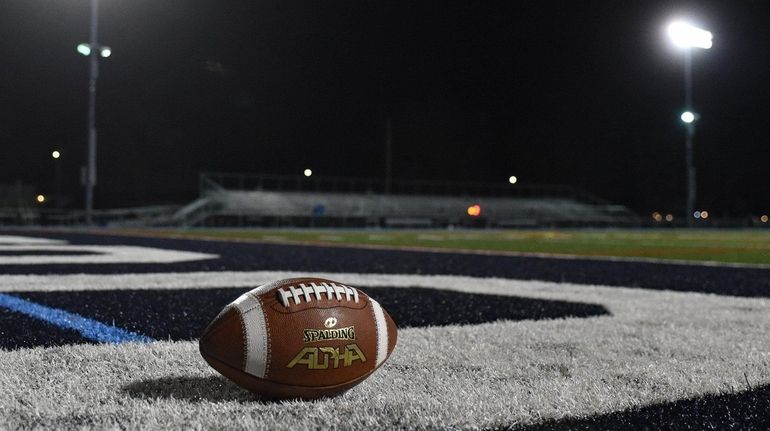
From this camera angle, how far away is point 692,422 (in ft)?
7.39

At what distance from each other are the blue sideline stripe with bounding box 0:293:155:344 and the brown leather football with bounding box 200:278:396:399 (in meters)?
1.30

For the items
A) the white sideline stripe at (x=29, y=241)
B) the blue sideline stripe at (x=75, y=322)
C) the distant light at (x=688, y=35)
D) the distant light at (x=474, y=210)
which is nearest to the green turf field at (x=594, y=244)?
the white sideline stripe at (x=29, y=241)

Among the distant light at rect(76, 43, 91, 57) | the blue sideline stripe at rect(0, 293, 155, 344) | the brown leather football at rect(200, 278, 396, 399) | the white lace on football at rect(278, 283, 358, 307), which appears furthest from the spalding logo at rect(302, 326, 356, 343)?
the distant light at rect(76, 43, 91, 57)

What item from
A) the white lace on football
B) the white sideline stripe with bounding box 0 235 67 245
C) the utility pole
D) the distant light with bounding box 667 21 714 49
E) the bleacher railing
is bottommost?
the white sideline stripe with bounding box 0 235 67 245

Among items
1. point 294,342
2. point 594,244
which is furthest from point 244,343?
point 594,244

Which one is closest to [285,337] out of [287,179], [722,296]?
[722,296]

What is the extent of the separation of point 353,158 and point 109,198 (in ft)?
50.0

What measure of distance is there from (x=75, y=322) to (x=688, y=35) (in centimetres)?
3079

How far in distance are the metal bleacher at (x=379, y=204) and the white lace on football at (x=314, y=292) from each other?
1391 inches

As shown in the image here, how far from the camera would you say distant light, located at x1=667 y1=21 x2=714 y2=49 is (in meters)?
30.4

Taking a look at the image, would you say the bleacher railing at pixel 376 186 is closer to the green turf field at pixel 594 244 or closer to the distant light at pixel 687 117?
the green turf field at pixel 594 244

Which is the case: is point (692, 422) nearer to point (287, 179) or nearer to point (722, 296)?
point (722, 296)

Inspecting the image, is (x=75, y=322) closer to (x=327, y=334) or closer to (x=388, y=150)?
(x=327, y=334)

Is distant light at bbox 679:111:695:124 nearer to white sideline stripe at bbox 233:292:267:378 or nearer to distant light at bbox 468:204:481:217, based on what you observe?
distant light at bbox 468:204:481:217
